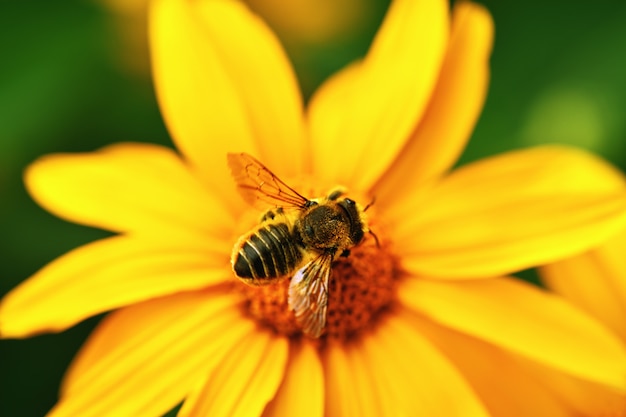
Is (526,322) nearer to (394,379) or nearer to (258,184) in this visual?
(394,379)

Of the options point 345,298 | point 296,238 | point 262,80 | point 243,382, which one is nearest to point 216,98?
point 262,80

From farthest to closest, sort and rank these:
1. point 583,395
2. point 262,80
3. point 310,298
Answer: point 262,80 < point 583,395 < point 310,298

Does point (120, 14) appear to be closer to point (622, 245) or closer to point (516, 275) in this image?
point (516, 275)

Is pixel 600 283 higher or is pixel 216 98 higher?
pixel 216 98

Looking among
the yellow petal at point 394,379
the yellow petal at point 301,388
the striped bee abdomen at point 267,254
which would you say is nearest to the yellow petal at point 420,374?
the yellow petal at point 394,379

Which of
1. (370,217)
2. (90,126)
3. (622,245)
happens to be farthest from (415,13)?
(90,126)
